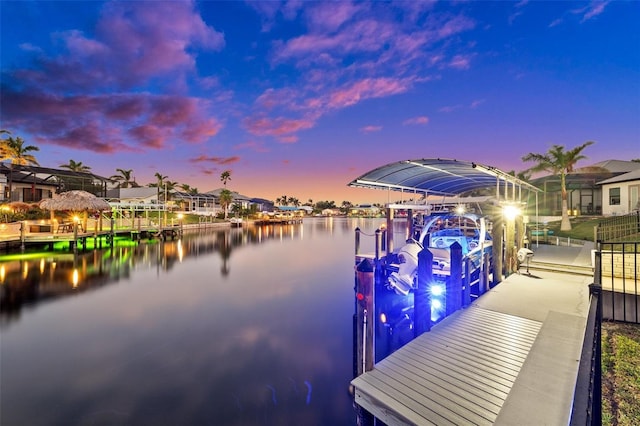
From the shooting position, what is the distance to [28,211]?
3070 cm

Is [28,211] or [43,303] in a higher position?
[28,211]

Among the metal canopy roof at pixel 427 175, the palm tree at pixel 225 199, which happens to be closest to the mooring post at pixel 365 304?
the metal canopy roof at pixel 427 175

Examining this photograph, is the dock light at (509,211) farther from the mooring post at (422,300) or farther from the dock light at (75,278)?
the dock light at (75,278)

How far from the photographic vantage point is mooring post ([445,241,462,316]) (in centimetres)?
710

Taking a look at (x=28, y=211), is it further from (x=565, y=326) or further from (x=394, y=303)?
(x=565, y=326)

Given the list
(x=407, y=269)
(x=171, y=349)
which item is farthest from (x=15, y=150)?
(x=407, y=269)

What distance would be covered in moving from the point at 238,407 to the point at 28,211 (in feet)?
130

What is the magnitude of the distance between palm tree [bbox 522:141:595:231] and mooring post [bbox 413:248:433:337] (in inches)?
1000

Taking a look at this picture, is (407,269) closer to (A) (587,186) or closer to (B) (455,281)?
(B) (455,281)

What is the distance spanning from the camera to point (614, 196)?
2370 cm

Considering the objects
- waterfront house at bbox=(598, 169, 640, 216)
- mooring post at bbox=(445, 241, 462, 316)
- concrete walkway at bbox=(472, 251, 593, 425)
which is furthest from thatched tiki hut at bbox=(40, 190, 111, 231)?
waterfront house at bbox=(598, 169, 640, 216)

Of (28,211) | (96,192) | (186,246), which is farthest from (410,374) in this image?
(96,192)

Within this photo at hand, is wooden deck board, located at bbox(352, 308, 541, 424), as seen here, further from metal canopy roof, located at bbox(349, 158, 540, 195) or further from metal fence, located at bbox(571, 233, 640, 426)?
metal canopy roof, located at bbox(349, 158, 540, 195)

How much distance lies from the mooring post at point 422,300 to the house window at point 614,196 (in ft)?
92.6
